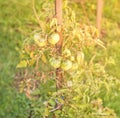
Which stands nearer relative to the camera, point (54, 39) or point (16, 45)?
point (54, 39)

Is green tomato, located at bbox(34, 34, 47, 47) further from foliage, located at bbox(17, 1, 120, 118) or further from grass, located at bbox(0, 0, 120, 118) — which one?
grass, located at bbox(0, 0, 120, 118)

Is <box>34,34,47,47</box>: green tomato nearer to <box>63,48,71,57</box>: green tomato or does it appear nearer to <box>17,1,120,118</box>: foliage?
<box>17,1,120,118</box>: foliage

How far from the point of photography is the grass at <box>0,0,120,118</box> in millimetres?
3047

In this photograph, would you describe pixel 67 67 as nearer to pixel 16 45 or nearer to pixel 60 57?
pixel 60 57

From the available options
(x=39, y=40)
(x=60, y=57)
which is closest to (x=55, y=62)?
(x=60, y=57)

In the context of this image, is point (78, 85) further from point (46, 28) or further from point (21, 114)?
point (21, 114)

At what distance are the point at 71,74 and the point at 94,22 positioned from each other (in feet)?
6.05

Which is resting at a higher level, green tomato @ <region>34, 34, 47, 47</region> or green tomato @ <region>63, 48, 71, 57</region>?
green tomato @ <region>34, 34, 47, 47</region>

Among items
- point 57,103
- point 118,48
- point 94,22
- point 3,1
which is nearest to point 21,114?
point 57,103

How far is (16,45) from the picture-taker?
12.7ft

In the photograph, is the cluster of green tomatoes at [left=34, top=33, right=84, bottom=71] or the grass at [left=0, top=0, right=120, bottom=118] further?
the grass at [left=0, top=0, right=120, bottom=118]

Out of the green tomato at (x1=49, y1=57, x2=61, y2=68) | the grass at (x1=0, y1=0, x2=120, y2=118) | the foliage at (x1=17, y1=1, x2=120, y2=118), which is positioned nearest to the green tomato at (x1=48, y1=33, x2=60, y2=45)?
the foliage at (x1=17, y1=1, x2=120, y2=118)

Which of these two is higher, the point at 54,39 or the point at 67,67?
the point at 54,39

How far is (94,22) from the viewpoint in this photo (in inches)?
165
